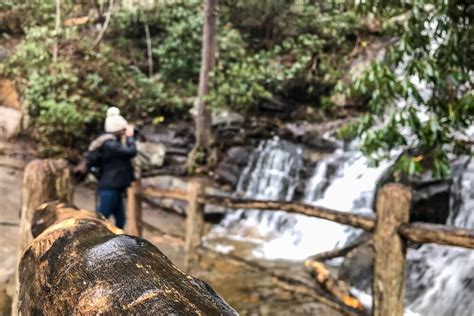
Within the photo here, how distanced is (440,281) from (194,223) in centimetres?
272

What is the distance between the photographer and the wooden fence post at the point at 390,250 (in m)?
2.74

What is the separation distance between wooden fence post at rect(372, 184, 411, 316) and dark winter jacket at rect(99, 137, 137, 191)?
8.24 feet

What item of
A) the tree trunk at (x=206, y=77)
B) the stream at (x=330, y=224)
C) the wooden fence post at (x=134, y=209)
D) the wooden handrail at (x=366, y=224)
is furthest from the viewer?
the tree trunk at (x=206, y=77)

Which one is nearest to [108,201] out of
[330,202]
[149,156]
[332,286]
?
[332,286]

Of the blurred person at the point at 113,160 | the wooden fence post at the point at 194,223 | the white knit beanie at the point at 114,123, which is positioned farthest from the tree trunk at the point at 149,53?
the wooden fence post at the point at 194,223

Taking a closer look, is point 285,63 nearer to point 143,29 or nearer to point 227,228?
point 143,29

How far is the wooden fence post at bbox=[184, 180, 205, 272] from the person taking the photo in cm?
439

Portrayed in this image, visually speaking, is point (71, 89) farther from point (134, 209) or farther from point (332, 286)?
point (332, 286)

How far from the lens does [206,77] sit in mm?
9508

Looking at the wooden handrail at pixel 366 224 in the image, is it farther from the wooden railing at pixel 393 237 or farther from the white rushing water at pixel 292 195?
the white rushing water at pixel 292 195

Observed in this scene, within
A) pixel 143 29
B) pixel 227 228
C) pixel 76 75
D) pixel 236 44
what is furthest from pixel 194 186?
pixel 143 29

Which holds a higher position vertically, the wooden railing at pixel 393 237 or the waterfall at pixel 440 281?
the wooden railing at pixel 393 237

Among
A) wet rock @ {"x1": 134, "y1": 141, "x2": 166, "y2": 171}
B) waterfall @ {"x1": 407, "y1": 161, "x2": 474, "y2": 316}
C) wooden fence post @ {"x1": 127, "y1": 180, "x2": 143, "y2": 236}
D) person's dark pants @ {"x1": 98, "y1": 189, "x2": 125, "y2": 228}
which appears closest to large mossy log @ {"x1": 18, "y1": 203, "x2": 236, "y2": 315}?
person's dark pants @ {"x1": 98, "y1": 189, "x2": 125, "y2": 228}

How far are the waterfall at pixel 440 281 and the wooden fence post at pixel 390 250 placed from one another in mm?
2048
